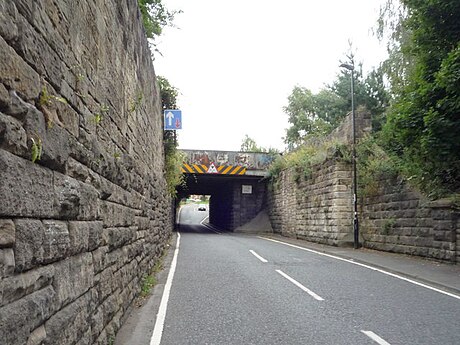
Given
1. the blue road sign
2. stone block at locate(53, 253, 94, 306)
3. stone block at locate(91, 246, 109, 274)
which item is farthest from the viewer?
the blue road sign

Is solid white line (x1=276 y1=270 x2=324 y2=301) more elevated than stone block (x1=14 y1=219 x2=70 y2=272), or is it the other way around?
stone block (x1=14 y1=219 x2=70 y2=272)

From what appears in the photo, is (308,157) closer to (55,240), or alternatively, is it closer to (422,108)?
(422,108)

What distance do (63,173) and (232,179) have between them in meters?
31.1

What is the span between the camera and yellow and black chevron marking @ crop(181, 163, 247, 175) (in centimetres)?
2950

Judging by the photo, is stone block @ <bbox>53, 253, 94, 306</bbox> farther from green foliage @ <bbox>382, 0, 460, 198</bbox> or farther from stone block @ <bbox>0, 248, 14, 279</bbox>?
green foliage @ <bbox>382, 0, 460, 198</bbox>

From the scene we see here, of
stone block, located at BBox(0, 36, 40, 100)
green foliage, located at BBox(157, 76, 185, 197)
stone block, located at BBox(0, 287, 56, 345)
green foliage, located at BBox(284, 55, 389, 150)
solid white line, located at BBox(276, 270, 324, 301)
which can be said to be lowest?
solid white line, located at BBox(276, 270, 324, 301)

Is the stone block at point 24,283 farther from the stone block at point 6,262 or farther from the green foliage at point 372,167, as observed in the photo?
the green foliage at point 372,167

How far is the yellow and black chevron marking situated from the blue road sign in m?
13.5

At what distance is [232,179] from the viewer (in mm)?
34469

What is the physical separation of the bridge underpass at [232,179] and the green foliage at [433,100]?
18.2 meters

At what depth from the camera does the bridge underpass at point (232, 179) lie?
30.0 meters

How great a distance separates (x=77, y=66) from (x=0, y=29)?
1723 millimetres

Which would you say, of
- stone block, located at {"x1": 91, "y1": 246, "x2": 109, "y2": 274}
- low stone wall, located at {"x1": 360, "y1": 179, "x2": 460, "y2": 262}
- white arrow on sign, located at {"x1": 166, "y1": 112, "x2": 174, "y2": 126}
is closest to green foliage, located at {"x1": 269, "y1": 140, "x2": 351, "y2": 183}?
low stone wall, located at {"x1": 360, "y1": 179, "x2": 460, "y2": 262}

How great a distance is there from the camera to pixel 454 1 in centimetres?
999
